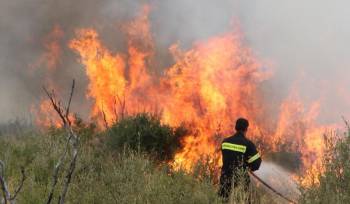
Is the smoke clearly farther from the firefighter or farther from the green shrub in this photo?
the green shrub

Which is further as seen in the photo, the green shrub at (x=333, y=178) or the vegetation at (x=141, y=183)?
the vegetation at (x=141, y=183)

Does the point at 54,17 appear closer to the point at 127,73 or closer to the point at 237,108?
the point at 127,73

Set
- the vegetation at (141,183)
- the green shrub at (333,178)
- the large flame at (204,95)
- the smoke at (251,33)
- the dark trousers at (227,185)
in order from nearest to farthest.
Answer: the green shrub at (333,178), the vegetation at (141,183), the dark trousers at (227,185), the large flame at (204,95), the smoke at (251,33)

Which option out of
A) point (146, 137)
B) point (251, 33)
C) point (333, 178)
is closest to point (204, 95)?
point (146, 137)

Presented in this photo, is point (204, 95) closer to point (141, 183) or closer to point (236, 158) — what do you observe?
point (236, 158)

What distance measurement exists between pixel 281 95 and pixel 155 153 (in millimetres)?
5580

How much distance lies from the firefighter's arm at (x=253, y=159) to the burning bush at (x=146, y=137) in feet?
12.6

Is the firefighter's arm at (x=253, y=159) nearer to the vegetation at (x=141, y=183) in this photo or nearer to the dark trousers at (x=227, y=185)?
the dark trousers at (x=227, y=185)

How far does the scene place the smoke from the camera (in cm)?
1446

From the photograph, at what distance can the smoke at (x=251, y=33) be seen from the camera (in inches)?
569

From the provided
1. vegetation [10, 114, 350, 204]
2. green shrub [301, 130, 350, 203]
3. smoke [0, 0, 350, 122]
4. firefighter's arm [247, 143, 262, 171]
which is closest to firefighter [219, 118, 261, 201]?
firefighter's arm [247, 143, 262, 171]

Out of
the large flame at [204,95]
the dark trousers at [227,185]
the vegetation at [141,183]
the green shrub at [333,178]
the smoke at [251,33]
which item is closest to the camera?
the green shrub at [333,178]

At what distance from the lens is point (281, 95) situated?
48.1 ft

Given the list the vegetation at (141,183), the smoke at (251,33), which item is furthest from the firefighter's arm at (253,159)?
the smoke at (251,33)
